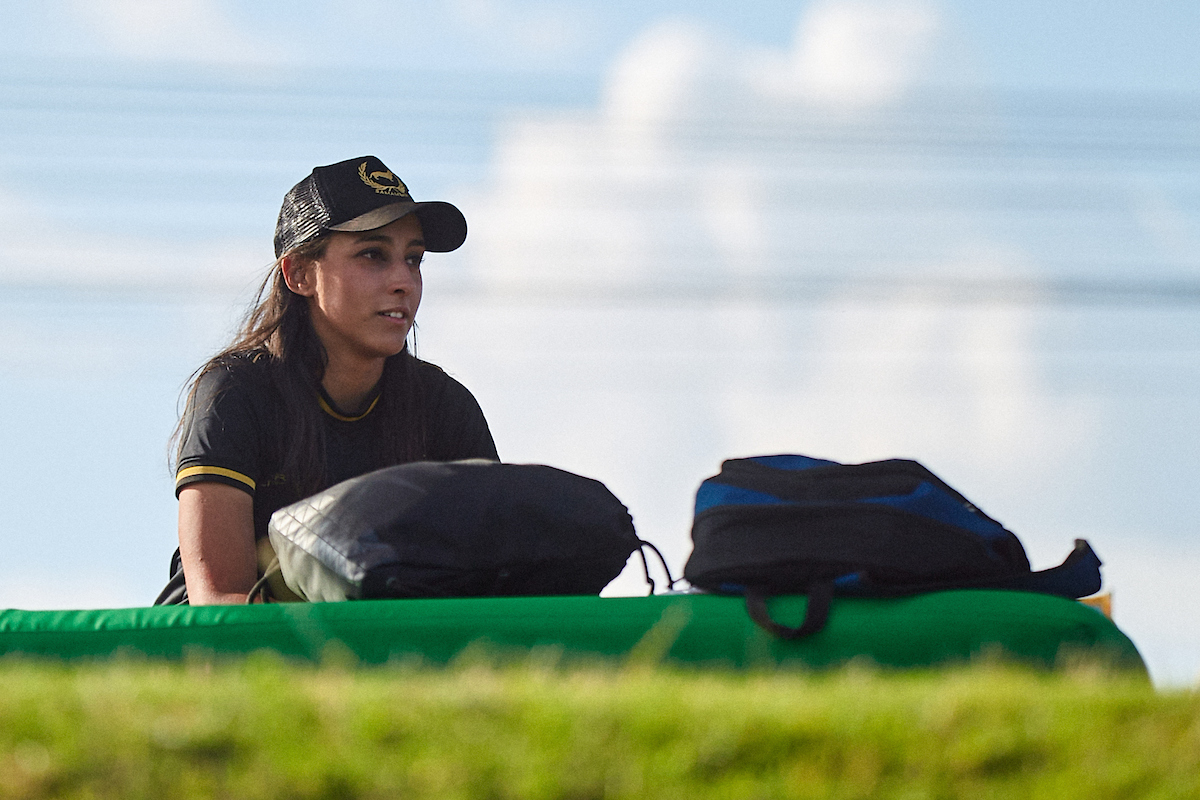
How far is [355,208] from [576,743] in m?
2.51

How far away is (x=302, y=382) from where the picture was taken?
3.54m

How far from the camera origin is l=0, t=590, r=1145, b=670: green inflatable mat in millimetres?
2318

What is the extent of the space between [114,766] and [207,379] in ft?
Answer: 6.91

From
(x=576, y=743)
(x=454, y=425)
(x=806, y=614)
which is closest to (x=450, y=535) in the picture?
(x=806, y=614)

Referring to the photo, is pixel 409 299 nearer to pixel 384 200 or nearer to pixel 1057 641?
pixel 384 200

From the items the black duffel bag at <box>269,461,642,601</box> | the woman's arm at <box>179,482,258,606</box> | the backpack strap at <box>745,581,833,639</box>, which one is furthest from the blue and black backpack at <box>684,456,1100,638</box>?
the woman's arm at <box>179,482,258,606</box>

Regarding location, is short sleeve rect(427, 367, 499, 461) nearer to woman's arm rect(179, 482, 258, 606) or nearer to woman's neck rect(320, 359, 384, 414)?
woman's neck rect(320, 359, 384, 414)

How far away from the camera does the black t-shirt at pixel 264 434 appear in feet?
10.4

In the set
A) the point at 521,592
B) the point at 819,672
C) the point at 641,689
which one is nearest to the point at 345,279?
the point at 521,592

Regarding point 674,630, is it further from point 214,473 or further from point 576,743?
point 214,473

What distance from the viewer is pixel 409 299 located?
3.67 m

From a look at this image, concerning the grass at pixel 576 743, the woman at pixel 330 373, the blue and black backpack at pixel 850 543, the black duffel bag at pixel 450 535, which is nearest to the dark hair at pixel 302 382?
the woman at pixel 330 373

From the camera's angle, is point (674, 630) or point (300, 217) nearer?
point (674, 630)

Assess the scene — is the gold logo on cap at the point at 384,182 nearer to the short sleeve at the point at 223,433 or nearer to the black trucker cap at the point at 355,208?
the black trucker cap at the point at 355,208
